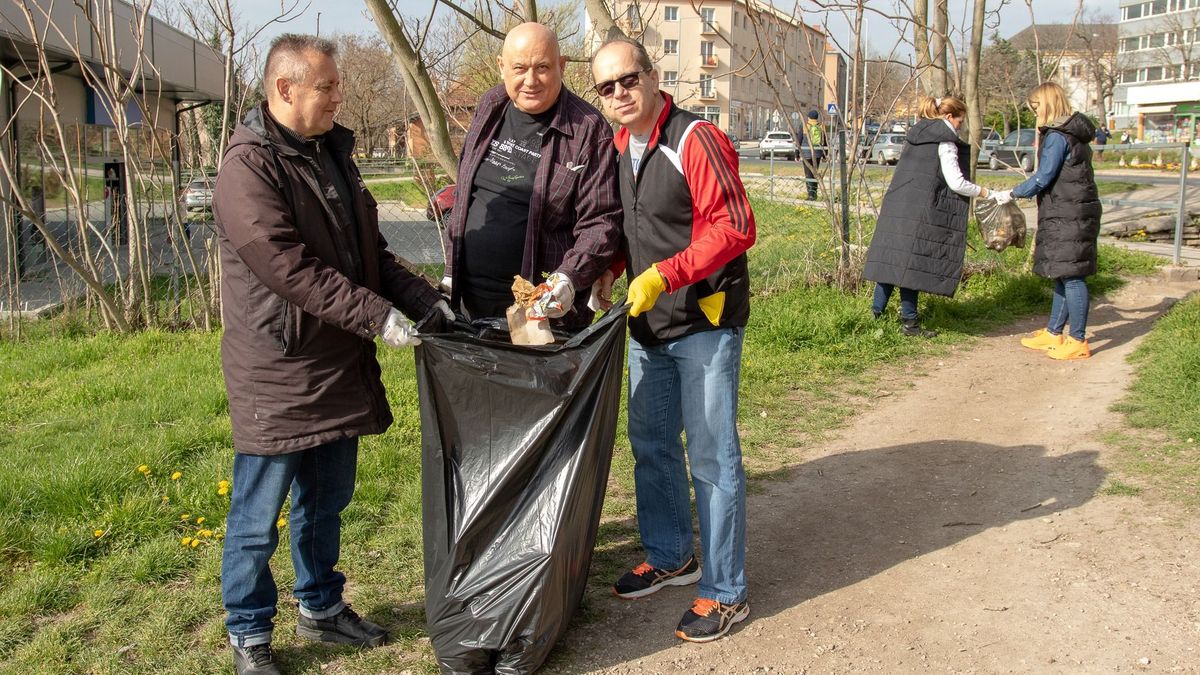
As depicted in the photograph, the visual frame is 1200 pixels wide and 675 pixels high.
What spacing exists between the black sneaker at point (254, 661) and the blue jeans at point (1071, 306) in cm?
546

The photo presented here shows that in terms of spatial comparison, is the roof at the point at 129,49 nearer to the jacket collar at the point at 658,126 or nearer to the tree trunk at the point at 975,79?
the jacket collar at the point at 658,126

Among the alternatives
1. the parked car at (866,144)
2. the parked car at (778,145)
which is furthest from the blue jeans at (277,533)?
the parked car at (778,145)

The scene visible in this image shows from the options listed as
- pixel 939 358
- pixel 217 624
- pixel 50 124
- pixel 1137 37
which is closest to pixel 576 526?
pixel 217 624

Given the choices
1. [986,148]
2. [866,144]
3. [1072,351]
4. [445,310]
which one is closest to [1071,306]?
[1072,351]

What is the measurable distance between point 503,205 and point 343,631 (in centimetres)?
138

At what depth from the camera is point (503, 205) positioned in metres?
3.16

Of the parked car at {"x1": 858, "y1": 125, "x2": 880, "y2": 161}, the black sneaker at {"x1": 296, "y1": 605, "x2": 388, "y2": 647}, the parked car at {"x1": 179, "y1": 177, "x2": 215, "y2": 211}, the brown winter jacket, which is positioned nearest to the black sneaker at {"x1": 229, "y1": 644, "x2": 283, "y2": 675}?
the black sneaker at {"x1": 296, "y1": 605, "x2": 388, "y2": 647}

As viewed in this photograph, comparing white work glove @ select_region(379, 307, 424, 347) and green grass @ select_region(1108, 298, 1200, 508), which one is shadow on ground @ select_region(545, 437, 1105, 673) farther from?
white work glove @ select_region(379, 307, 424, 347)

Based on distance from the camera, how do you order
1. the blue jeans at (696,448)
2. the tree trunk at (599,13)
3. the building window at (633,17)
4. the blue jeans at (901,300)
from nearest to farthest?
the blue jeans at (696,448)
the tree trunk at (599,13)
the building window at (633,17)
the blue jeans at (901,300)

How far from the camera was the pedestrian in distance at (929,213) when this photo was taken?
6668 mm

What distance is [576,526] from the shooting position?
2.84 metres

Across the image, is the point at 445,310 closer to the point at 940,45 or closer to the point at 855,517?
the point at 855,517

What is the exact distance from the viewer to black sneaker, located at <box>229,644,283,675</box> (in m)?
2.86

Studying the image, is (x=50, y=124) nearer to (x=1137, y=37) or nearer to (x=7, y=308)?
(x=7, y=308)
